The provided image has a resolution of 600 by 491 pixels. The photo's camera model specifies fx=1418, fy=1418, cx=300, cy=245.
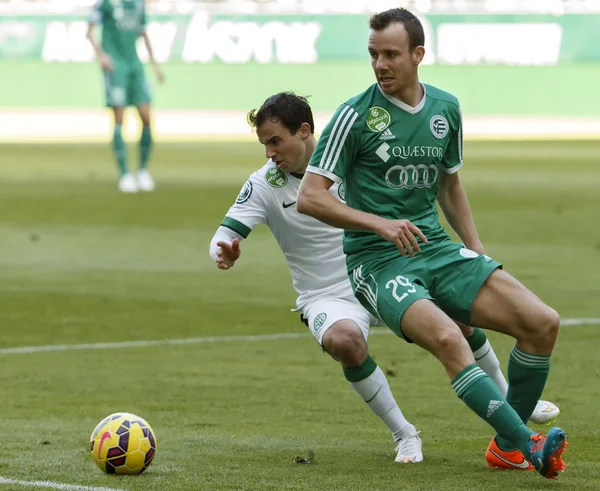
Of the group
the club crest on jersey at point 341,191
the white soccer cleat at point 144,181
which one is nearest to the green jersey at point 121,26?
the white soccer cleat at point 144,181

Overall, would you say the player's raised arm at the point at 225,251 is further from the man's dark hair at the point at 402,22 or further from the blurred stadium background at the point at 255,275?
the man's dark hair at the point at 402,22

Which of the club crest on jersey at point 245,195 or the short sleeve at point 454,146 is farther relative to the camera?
the club crest on jersey at point 245,195

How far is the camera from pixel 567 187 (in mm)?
20438

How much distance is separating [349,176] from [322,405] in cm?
174

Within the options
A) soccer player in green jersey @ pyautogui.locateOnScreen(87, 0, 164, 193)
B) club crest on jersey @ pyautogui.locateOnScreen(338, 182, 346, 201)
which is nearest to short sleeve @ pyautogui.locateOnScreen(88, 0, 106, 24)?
soccer player in green jersey @ pyautogui.locateOnScreen(87, 0, 164, 193)

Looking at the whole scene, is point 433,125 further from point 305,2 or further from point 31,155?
point 305,2

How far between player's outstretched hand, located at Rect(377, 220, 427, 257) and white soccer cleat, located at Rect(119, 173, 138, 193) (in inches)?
577

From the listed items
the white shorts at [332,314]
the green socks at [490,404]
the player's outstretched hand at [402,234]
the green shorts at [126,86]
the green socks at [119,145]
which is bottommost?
the green socks at [119,145]

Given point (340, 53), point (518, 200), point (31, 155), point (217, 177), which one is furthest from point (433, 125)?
point (340, 53)

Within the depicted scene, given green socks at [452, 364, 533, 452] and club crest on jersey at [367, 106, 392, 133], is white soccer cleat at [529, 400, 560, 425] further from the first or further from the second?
club crest on jersey at [367, 106, 392, 133]

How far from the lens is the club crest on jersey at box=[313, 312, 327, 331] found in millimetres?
6312

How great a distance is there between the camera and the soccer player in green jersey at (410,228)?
221 inches

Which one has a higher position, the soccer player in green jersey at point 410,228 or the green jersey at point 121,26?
the soccer player in green jersey at point 410,228

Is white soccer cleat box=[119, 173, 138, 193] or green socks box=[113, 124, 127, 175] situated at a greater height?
green socks box=[113, 124, 127, 175]
